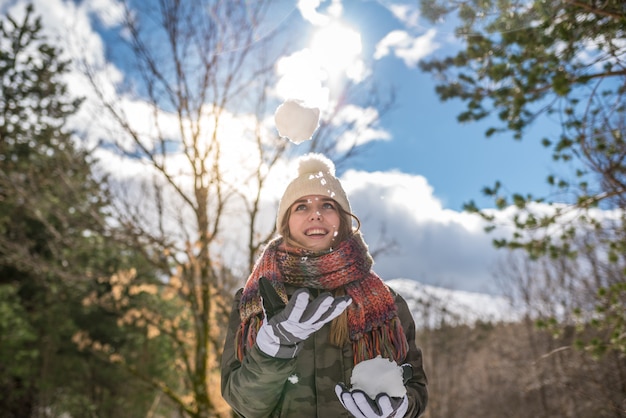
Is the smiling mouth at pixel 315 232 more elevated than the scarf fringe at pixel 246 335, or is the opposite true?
the smiling mouth at pixel 315 232

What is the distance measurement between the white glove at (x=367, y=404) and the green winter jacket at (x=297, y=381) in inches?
8.6

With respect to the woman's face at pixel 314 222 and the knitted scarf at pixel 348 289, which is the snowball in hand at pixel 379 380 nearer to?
the knitted scarf at pixel 348 289

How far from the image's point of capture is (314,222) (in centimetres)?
203

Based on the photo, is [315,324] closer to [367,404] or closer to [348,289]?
[367,404]

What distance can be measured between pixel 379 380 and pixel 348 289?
0.49 metres

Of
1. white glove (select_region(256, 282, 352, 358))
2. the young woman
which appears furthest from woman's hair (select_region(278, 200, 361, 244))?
white glove (select_region(256, 282, 352, 358))

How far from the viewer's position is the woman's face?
203cm

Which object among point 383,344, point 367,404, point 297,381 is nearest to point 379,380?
point 367,404

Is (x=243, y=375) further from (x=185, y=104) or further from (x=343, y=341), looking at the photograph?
(x=185, y=104)

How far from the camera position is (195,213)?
20.2ft

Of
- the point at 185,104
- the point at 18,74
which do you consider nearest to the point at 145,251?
the point at 185,104

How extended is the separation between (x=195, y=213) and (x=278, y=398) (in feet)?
15.6

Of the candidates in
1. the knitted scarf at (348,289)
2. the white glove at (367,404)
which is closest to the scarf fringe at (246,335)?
the knitted scarf at (348,289)

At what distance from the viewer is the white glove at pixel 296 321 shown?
1.42m
